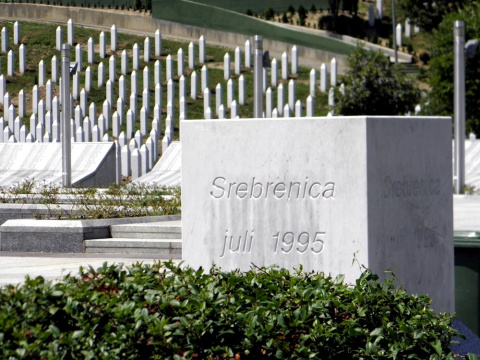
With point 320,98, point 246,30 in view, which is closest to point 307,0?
point 246,30

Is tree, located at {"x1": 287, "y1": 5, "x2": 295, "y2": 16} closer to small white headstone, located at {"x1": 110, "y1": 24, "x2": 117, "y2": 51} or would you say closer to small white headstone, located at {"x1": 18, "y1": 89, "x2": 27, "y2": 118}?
small white headstone, located at {"x1": 110, "y1": 24, "x2": 117, "y2": 51}

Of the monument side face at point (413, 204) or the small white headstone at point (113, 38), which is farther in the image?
the small white headstone at point (113, 38)

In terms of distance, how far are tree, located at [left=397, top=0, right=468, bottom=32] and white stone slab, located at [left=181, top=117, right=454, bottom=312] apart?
49732 millimetres

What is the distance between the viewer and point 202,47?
121 feet

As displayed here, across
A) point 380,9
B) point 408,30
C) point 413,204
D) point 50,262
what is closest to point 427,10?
point 408,30

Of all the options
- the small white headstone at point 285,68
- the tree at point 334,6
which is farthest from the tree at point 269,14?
the small white headstone at point 285,68

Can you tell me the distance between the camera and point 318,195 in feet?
17.4

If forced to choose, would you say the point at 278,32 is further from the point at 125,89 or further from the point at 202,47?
the point at 125,89

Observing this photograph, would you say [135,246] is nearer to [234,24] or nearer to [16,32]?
[16,32]

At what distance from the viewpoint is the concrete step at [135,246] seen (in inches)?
430

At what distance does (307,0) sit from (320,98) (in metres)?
20.3

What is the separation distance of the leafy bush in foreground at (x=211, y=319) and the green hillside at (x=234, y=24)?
38546 millimetres

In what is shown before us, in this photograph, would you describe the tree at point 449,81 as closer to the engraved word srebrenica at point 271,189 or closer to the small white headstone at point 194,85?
the small white headstone at point 194,85

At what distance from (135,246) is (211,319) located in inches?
274
